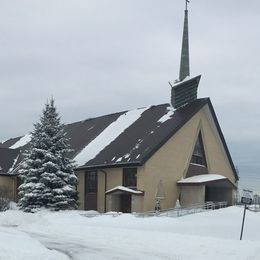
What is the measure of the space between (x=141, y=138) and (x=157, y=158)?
254cm

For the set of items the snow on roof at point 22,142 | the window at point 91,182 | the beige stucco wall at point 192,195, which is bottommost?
the beige stucco wall at point 192,195

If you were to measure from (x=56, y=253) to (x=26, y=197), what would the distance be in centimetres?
1885

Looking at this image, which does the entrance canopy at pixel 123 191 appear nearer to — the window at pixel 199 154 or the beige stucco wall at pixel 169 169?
the beige stucco wall at pixel 169 169

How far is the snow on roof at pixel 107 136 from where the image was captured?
38844mm

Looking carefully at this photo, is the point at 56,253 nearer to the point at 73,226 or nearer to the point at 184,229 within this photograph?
the point at 73,226

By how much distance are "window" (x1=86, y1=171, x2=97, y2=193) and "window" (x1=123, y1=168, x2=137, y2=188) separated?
3.36 meters

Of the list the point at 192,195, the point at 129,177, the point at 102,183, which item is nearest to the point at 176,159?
the point at 192,195

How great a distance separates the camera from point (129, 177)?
34.5 m

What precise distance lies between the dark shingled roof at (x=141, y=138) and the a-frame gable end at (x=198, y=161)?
2303mm

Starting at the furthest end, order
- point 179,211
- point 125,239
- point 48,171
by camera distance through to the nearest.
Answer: point 48,171 < point 179,211 < point 125,239

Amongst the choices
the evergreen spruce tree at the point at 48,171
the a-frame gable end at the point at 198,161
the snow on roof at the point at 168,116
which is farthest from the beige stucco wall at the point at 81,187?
the a-frame gable end at the point at 198,161

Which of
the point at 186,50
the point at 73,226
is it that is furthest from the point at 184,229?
the point at 186,50

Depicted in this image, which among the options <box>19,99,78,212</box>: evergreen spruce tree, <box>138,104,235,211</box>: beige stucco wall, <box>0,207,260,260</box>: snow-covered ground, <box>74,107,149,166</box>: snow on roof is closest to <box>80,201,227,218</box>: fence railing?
<box>0,207,260,260</box>: snow-covered ground

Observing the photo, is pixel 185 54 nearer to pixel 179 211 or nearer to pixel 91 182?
pixel 91 182
